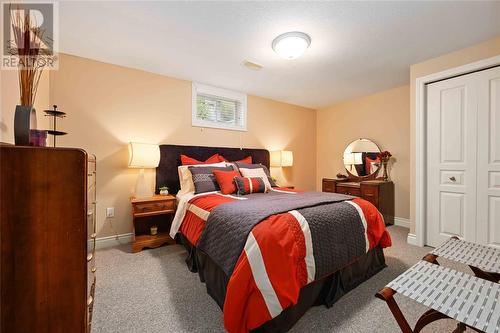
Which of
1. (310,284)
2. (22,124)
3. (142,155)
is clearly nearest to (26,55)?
(22,124)

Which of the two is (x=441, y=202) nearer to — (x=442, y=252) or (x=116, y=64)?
(x=442, y=252)

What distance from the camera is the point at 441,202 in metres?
2.68

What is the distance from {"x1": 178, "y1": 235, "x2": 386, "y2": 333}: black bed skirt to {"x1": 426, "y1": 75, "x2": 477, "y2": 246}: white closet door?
4.08 ft

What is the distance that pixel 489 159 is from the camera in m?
2.34

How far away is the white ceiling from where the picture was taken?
5.90ft

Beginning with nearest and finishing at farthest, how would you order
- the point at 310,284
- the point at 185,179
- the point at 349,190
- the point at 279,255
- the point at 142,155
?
the point at 279,255, the point at 310,284, the point at 142,155, the point at 185,179, the point at 349,190

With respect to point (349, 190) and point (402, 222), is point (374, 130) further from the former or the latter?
point (402, 222)

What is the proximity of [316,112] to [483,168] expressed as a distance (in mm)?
3159

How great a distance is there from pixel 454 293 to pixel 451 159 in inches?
88.2

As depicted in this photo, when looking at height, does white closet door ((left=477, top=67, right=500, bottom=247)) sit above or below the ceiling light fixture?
below

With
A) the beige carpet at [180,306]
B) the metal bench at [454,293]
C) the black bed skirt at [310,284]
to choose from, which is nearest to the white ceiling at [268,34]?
the metal bench at [454,293]

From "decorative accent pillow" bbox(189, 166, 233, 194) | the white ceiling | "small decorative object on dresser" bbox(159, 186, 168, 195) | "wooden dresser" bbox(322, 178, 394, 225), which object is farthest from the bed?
the white ceiling

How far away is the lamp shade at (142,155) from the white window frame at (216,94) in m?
0.88

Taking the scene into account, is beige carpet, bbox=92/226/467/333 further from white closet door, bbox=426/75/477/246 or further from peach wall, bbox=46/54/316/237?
peach wall, bbox=46/54/316/237
